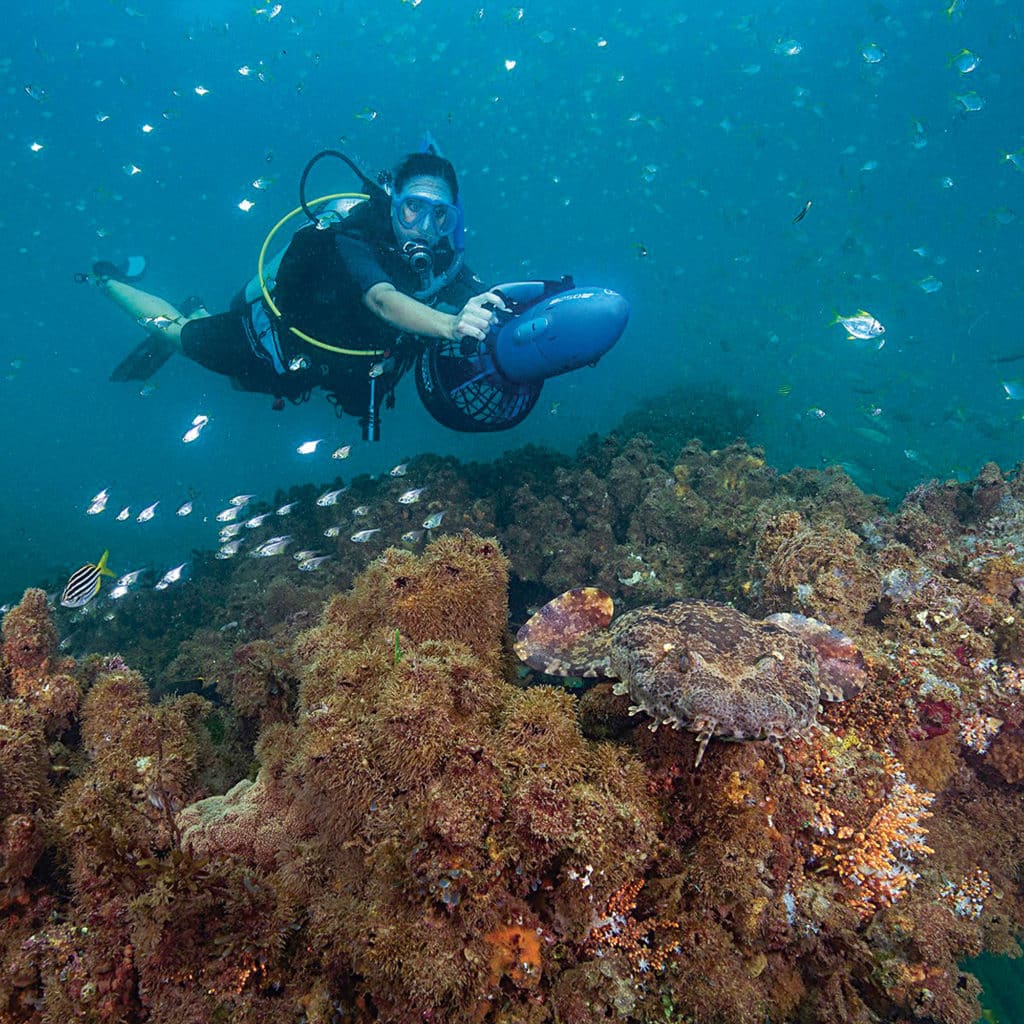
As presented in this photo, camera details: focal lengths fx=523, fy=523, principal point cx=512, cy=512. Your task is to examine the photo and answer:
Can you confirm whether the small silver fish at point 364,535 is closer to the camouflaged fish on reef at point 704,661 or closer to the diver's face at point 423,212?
the diver's face at point 423,212

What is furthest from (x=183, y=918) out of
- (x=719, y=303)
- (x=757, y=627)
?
(x=719, y=303)

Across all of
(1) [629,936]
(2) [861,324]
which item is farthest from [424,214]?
(1) [629,936]

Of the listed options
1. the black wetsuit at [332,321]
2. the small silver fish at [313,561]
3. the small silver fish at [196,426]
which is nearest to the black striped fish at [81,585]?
the small silver fish at [313,561]

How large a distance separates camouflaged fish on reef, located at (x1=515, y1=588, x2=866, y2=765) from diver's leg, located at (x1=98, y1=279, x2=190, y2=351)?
40.4 feet

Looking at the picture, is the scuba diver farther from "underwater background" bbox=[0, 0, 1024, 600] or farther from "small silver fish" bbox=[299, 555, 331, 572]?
"underwater background" bbox=[0, 0, 1024, 600]

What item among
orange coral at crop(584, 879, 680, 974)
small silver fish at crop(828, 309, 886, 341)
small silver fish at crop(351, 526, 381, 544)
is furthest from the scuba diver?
small silver fish at crop(828, 309, 886, 341)

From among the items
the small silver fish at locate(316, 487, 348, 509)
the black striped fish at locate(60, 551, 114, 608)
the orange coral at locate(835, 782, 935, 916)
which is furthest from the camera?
the small silver fish at locate(316, 487, 348, 509)

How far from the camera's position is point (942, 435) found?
30234 mm

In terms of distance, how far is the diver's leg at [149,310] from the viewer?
12062mm

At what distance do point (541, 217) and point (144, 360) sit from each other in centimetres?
9371

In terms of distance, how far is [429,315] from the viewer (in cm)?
600

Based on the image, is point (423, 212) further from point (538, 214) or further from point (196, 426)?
point (538, 214)

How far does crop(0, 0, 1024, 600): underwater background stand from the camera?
37969mm

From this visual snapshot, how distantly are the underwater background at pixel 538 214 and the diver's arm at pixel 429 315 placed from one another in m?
21.1
